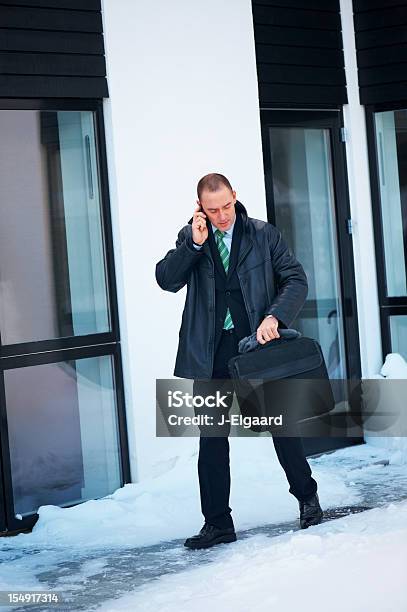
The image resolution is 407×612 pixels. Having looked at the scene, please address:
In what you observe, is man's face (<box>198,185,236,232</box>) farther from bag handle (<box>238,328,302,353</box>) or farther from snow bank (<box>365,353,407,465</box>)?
snow bank (<box>365,353,407,465</box>)

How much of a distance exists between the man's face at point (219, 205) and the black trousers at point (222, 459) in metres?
0.52

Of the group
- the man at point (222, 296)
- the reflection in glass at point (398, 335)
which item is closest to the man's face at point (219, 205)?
the man at point (222, 296)

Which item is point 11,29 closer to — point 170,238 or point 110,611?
point 170,238

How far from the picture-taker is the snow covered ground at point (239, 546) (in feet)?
13.8


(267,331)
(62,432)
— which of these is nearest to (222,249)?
(267,331)

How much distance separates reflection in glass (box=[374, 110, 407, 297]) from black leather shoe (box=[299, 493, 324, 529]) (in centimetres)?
260

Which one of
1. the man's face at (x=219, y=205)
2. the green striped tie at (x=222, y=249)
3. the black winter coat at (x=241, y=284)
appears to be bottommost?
the black winter coat at (x=241, y=284)

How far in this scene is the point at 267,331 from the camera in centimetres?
521

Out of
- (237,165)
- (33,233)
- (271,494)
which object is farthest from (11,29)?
(271,494)

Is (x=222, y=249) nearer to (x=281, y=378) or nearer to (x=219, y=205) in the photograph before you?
(x=219, y=205)

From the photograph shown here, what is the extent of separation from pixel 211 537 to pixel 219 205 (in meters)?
1.56

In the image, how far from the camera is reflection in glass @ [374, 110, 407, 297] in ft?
25.5

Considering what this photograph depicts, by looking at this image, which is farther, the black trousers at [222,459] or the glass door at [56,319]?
the glass door at [56,319]

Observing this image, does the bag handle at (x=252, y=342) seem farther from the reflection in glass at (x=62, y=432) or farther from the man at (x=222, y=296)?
the reflection in glass at (x=62, y=432)
